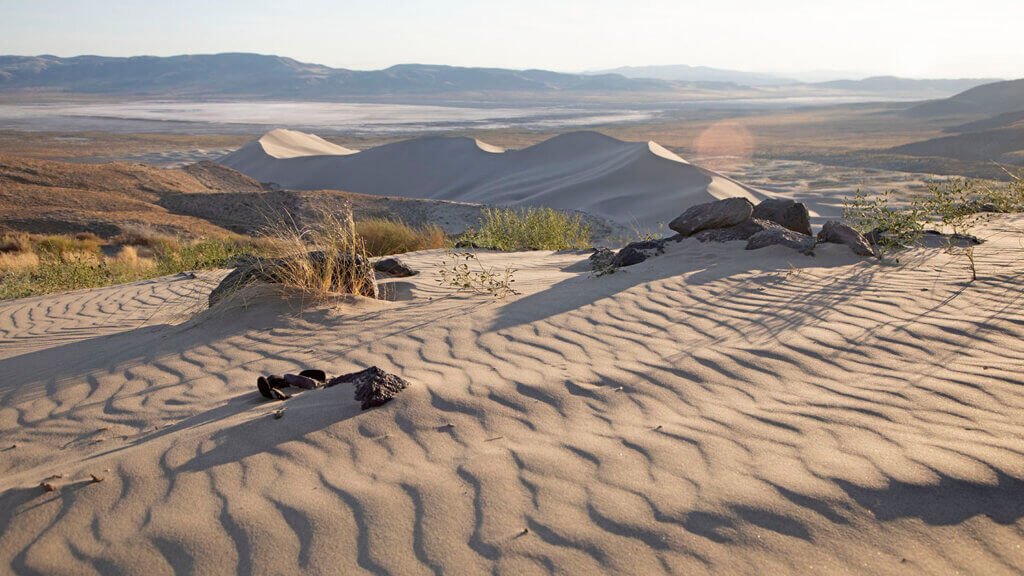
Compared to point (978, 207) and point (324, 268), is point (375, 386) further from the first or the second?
point (978, 207)

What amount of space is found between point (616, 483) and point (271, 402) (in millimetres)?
1793

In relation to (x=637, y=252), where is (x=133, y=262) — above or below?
below

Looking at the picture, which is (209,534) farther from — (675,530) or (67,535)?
(675,530)

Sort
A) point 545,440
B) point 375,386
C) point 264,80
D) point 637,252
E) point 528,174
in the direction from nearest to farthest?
point 545,440 < point 375,386 < point 637,252 < point 528,174 < point 264,80

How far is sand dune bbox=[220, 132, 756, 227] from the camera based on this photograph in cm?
1989

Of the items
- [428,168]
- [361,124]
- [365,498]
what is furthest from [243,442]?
[361,124]

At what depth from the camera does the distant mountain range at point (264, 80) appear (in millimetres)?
150000

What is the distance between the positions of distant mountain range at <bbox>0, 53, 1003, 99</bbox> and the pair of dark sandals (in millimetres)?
149665

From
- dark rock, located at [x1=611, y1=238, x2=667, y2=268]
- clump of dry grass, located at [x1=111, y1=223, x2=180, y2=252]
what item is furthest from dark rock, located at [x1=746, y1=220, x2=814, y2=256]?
clump of dry grass, located at [x1=111, y1=223, x2=180, y2=252]

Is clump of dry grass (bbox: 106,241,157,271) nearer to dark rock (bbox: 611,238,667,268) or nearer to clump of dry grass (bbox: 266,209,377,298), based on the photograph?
clump of dry grass (bbox: 266,209,377,298)

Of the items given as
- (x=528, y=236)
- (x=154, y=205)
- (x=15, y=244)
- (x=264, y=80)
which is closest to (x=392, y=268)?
(x=528, y=236)

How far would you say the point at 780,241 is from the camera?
6.07m

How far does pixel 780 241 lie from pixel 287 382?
467cm

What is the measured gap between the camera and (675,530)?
203 centimetres
